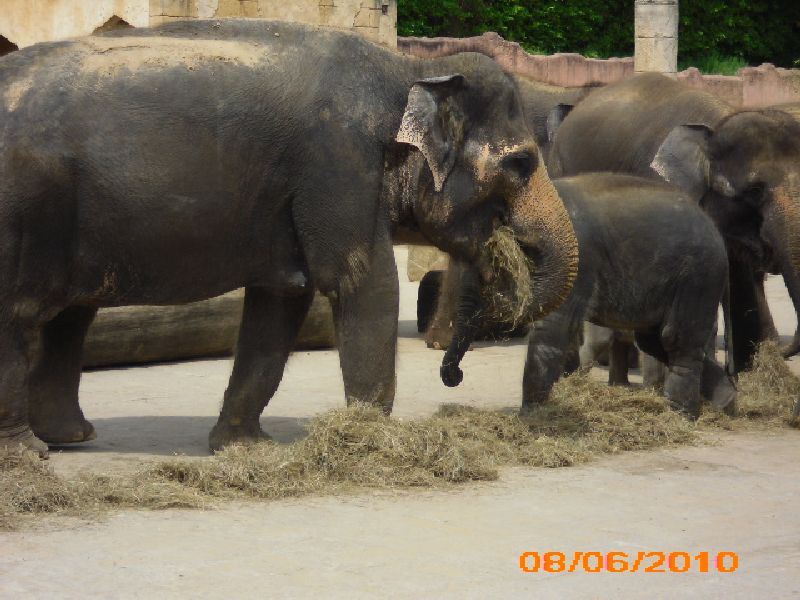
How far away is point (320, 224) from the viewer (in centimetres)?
678

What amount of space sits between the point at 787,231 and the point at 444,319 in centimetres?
332

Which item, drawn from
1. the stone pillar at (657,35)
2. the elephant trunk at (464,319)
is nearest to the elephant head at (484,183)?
the elephant trunk at (464,319)

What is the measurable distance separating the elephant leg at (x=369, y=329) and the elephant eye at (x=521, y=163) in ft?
2.17

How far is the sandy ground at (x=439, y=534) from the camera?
16.7 ft

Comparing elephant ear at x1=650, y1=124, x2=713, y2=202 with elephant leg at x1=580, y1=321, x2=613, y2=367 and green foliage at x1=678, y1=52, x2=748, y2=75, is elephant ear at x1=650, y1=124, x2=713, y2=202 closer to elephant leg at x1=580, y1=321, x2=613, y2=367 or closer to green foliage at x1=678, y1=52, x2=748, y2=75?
elephant leg at x1=580, y1=321, x2=613, y2=367

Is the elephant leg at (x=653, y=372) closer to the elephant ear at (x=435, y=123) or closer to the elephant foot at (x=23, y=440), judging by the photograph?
the elephant ear at (x=435, y=123)

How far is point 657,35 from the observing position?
26062 mm

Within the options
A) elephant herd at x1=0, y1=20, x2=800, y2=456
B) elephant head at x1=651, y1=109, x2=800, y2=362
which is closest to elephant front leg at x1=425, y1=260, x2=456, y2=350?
elephant head at x1=651, y1=109, x2=800, y2=362

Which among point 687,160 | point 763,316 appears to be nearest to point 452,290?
point 763,316

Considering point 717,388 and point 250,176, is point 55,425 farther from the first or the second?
point 717,388

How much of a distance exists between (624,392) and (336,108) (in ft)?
8.36

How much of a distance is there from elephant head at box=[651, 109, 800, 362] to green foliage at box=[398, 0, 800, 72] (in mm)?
18759

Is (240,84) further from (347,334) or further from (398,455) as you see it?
(398,455)

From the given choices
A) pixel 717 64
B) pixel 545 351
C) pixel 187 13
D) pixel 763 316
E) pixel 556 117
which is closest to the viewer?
pixel 545 351
